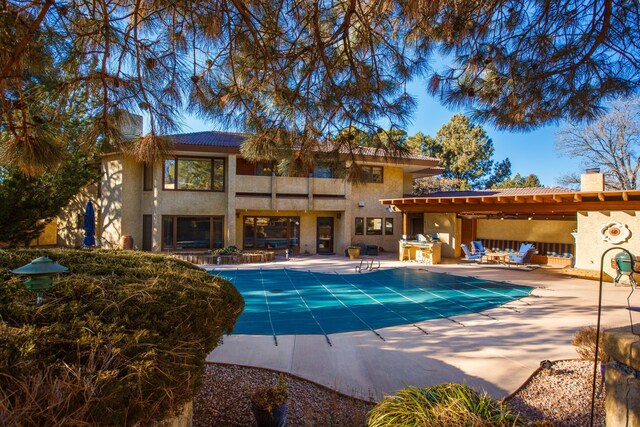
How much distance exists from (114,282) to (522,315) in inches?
366

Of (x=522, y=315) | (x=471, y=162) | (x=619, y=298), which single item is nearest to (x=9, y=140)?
(x=522, y=315)

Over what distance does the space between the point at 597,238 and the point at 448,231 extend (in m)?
7.78

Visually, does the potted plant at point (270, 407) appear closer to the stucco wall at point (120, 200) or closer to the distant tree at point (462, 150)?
the stucco wall at point (120, 200)

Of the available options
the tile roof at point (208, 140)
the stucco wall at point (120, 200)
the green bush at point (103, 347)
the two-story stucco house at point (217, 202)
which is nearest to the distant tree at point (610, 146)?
the two-story stucco house at point (217, 202)

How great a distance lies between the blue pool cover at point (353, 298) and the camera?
8.48 m

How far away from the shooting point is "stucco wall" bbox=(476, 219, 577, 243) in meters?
18.7

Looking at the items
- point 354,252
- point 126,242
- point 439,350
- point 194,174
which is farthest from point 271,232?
point 439,350

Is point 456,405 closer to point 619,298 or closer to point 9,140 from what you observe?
point 9,140

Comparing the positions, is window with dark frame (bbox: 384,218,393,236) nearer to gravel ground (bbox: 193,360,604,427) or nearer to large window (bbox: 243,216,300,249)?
large window (bbox: 243,216,300,249)

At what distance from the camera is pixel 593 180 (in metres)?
14.0

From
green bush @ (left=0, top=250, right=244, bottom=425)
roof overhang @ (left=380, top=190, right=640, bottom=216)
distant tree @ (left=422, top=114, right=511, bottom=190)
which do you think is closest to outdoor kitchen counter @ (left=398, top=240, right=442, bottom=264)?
roof overhang @ (left=380, top=190, right=640, bottom=216)

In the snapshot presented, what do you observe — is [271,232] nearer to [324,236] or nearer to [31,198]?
[324,236]

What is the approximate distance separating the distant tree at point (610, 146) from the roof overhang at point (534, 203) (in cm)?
1555

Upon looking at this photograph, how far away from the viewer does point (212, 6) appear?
5047 millimetres
